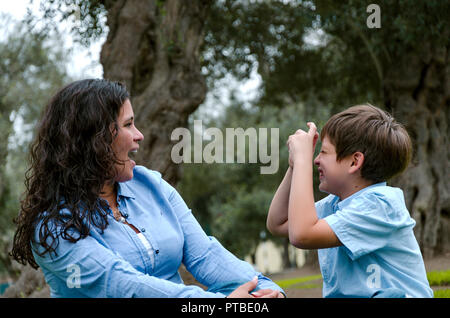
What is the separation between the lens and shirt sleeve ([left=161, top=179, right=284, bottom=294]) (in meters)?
2.67

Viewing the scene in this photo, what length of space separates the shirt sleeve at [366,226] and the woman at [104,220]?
404 mm

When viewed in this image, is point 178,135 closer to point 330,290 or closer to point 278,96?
point 330,290

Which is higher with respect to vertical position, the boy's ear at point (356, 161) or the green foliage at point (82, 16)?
the green foliage at point (82, 16)

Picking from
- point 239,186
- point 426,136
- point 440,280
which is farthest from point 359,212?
point 239,186

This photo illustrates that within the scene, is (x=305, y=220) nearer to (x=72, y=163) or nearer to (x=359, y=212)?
(x=359, y=212)

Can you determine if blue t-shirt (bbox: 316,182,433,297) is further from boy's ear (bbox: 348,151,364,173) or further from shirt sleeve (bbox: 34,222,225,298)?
shirt sleeve (bbox: 34,222,225,298)

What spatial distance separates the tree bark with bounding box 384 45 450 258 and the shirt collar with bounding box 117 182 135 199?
9.49 metres

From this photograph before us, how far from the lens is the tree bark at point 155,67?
24.5 feet

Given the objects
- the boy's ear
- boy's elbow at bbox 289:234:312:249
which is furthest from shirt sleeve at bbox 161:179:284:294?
the boy's ear

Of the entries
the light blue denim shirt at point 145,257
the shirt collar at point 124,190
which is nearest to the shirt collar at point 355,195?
the light blue denim shirt at point 145,257

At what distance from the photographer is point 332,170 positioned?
8.81 feet

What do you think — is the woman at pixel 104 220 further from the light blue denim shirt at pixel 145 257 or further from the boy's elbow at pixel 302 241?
the boy's elbow at pixel 302 241

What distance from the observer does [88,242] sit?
89.0 inches

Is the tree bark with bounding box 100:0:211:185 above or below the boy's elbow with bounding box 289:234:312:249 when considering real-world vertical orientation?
above
